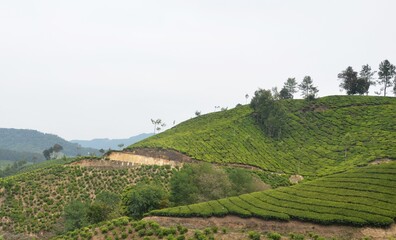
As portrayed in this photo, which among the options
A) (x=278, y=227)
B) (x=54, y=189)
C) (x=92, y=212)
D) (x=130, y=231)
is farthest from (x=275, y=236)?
(x=54, y=189)

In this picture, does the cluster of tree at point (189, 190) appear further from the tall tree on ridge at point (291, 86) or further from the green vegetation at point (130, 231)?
the tall tree on ridge at point (291, 86)

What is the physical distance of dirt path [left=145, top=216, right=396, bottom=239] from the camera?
28075mm

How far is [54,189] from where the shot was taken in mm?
55656

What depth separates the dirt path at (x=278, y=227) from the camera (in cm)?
2808

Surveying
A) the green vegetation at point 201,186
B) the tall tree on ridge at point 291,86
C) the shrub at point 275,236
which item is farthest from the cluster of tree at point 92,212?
the tall tree on ridge at point 291,86

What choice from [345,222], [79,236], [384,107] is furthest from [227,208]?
[384,107]

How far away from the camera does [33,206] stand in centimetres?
5194

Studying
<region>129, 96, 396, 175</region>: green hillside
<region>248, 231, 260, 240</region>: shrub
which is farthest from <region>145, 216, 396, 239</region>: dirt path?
<region>129, 96, 396, 175</region>: green hillside

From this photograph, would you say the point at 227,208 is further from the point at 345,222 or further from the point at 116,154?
the point at 116,154

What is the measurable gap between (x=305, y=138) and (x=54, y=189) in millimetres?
60580

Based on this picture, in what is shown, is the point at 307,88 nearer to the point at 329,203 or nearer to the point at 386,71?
the point at 386,71

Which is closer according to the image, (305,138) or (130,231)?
(130,231)

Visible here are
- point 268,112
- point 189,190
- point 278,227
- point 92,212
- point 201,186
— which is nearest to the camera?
point 278,227

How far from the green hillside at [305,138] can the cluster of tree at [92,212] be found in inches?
963
